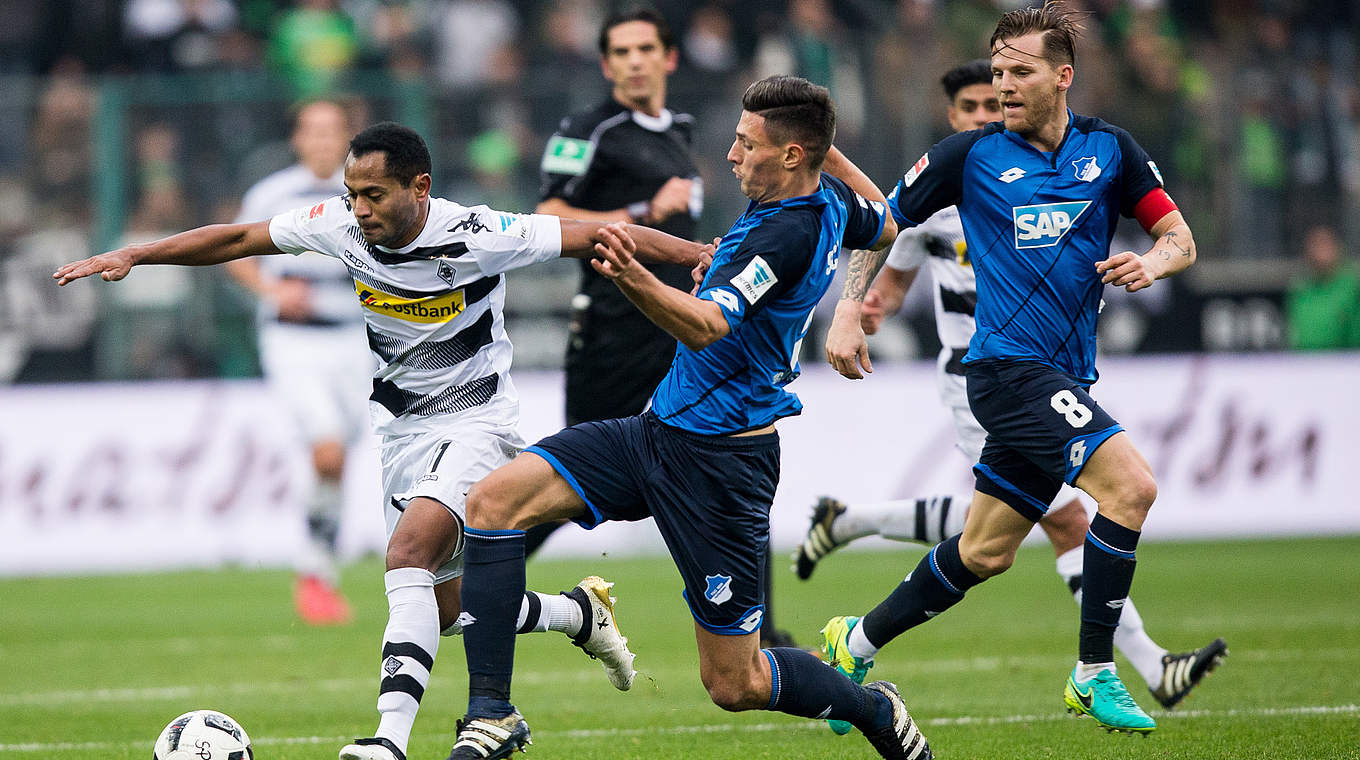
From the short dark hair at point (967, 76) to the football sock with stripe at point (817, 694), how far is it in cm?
318

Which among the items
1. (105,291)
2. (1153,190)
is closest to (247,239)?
(1153,190)

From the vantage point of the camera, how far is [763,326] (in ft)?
16.7

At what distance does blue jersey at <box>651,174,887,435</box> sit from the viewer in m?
4.94

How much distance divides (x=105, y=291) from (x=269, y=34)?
151 inches

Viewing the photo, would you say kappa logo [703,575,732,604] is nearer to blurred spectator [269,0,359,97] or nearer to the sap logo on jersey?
the sap logo on jersey

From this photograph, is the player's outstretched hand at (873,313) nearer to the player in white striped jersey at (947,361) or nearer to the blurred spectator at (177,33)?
the player in white striped jersey at (947,361)

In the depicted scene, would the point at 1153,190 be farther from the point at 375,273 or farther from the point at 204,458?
the point at 204,458

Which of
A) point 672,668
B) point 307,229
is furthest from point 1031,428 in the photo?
point 672,668

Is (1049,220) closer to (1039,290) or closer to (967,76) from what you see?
(1039,290)

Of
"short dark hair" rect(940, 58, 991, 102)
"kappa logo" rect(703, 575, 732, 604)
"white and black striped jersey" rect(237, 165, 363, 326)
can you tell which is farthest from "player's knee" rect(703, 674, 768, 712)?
"white and black striped jersey" rect(237, 165, 363, 326)

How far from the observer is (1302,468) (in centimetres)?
1388

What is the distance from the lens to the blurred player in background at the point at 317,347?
33.7 ft

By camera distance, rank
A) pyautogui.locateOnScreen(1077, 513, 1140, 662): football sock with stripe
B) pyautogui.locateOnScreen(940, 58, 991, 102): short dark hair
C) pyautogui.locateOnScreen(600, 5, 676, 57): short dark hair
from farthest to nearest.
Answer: pyautogui.locateOnScreen(600, 5, 676, 57): short dark hair < pyautogui.locateOnScreen(940, 58, 991, 102): short dark hair < pyautogui.locateOnScreen(1077, 513, 1140, 662): football sock with stripe

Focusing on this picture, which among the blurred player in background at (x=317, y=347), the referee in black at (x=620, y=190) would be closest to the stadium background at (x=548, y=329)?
the blurred player in background at (x=317, y=347)
